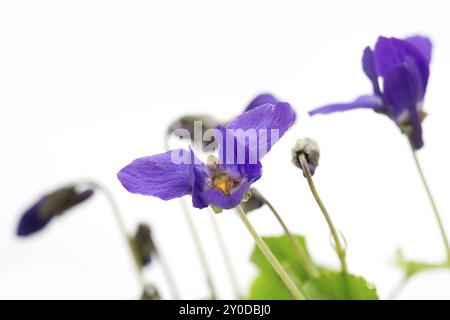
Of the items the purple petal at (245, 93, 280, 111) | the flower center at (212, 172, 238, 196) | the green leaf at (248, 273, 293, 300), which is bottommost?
the green leaf at (248, 273, 293, 300)

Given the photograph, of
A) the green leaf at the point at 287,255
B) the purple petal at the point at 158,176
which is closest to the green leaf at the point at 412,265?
the green leaf at the point at 287,255

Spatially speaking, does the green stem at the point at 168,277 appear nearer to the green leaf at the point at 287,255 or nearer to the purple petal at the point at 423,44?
the green leaf at the point at 287,255

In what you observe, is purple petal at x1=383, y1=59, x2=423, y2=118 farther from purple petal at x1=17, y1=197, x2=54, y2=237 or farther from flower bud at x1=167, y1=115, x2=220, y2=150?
purple petal at x1=17, y1=197, x2=54, y2=237

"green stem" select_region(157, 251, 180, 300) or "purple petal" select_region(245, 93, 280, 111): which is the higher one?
"purple petal" select_region(245, 93, 280, 111)

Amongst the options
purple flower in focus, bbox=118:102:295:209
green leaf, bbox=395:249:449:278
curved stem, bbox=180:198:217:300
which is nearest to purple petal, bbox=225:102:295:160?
purple flower in focus, bbox=118:102:295:209

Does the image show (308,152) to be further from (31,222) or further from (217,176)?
(31,222)
